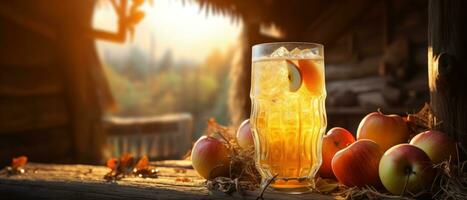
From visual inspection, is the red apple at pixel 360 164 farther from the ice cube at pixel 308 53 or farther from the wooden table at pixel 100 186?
the ice cube at pixel 308 53

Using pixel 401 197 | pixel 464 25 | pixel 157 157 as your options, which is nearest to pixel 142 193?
pixel 401 197

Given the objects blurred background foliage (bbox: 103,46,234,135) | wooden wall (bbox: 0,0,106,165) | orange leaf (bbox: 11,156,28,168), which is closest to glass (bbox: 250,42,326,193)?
orange leaf (bbox: 11,156,28,168)

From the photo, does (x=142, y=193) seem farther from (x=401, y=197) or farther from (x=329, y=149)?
(x=401, y=197)

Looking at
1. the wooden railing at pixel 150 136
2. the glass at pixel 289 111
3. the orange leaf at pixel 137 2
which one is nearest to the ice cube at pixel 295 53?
the glass at pixel 289 111

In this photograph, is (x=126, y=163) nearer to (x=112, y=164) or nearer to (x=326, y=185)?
(x=112, y=164)

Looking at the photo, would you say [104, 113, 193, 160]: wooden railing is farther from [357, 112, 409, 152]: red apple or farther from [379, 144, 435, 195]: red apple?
[379, 144, 435, 195]: red apple

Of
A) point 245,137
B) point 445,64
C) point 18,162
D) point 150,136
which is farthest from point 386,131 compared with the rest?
point 150,136

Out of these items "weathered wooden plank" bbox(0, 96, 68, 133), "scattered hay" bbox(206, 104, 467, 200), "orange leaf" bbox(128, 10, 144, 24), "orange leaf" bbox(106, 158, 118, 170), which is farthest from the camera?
"orange leaf" bbox(128, 10, 144, 24)
